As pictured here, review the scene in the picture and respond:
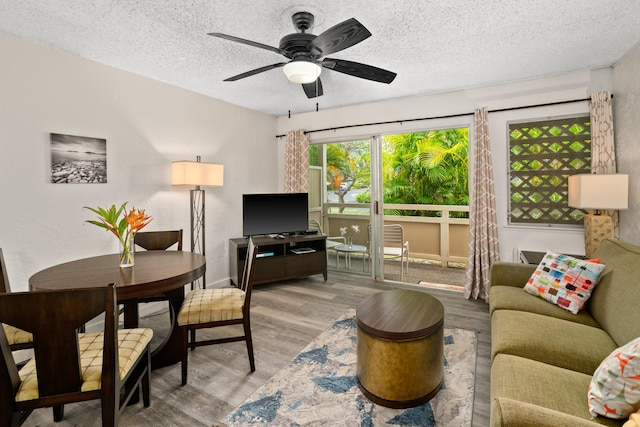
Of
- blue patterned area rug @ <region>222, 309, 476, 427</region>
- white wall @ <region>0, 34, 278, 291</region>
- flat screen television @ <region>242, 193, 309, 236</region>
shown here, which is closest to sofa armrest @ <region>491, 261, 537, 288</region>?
blue patterned area rug @ <region>222, 309, 476, 427</region>

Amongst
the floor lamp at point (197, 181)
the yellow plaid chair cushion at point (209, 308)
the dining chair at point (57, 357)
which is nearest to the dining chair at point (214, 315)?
the yellow plaid chair cushion at point (209, 308)

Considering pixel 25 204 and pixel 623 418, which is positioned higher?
pixel 25 204

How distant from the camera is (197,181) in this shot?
3342 mm

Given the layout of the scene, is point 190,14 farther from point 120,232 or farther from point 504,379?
A: point 504,379

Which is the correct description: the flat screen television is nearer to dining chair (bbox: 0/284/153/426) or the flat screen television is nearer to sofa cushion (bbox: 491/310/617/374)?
dining chair (bbox: 0/284/153/426)

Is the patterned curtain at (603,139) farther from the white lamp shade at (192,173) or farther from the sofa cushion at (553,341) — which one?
the white lamp shade at (192,173)

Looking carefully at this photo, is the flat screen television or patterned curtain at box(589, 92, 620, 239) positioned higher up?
patterned curtain at box(589, 92, 620, 239)

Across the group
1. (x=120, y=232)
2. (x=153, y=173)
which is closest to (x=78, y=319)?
(x=120, y=232)

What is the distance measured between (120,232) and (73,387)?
1.02 meters

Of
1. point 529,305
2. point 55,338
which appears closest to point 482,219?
point 529,305

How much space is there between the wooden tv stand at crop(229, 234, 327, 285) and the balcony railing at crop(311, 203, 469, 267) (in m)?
0.51

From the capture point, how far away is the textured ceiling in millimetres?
2090

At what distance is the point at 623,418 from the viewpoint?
110 centimetres

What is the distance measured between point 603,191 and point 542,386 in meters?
2.20
